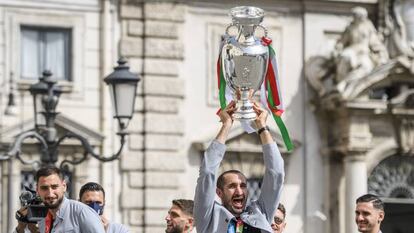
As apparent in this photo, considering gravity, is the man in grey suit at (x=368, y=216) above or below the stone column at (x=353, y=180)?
below

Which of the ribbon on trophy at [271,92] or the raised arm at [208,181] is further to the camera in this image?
the ribbon on trophy at [271,92]

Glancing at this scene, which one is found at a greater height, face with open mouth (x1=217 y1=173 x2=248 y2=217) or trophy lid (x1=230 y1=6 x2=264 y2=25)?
trophy lid (x1=230 y1=6 x2=264 y2=25)

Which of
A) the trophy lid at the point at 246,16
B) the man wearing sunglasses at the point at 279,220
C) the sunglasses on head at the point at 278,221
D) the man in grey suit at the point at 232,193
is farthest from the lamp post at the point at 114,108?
the man in grey suit at the point at 232,193

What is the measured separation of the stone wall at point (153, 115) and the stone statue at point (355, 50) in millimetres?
2463

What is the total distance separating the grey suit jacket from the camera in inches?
329

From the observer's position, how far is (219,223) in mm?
8445

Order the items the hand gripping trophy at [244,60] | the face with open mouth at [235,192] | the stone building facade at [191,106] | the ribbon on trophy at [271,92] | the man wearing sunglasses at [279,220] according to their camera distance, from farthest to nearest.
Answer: the stone building facade at [191,106] → the man wearing sunglasses at [279,220] → the ribbon on trophy at [271,92] → the hand gripping trophy at [244,60] → the face with open mouth at [235,192]

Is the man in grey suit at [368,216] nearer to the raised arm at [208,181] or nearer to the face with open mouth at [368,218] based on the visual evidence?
the face with open mouth at [368,218]

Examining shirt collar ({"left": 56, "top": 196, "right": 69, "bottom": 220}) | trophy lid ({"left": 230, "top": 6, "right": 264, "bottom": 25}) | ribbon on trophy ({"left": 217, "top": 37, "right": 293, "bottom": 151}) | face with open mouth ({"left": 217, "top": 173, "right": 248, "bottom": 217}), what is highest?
trophy lid ({"left": 230, "top": 6, "right": 264, "bottom": 25})

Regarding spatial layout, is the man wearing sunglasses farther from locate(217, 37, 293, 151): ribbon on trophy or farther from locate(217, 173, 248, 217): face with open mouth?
locate(217, 173, 248, 217): face with open mouth

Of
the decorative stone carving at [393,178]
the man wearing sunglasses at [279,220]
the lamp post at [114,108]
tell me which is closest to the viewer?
the man wearing sunglasses at [279,220]

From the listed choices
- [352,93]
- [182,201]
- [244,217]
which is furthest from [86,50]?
[244,217]

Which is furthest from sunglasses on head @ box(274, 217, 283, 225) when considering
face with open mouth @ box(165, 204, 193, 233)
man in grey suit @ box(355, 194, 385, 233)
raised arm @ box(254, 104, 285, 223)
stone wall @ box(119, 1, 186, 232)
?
stone wall @ box(119, 1, 186, 232)

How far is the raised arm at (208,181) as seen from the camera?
8.34 meters
